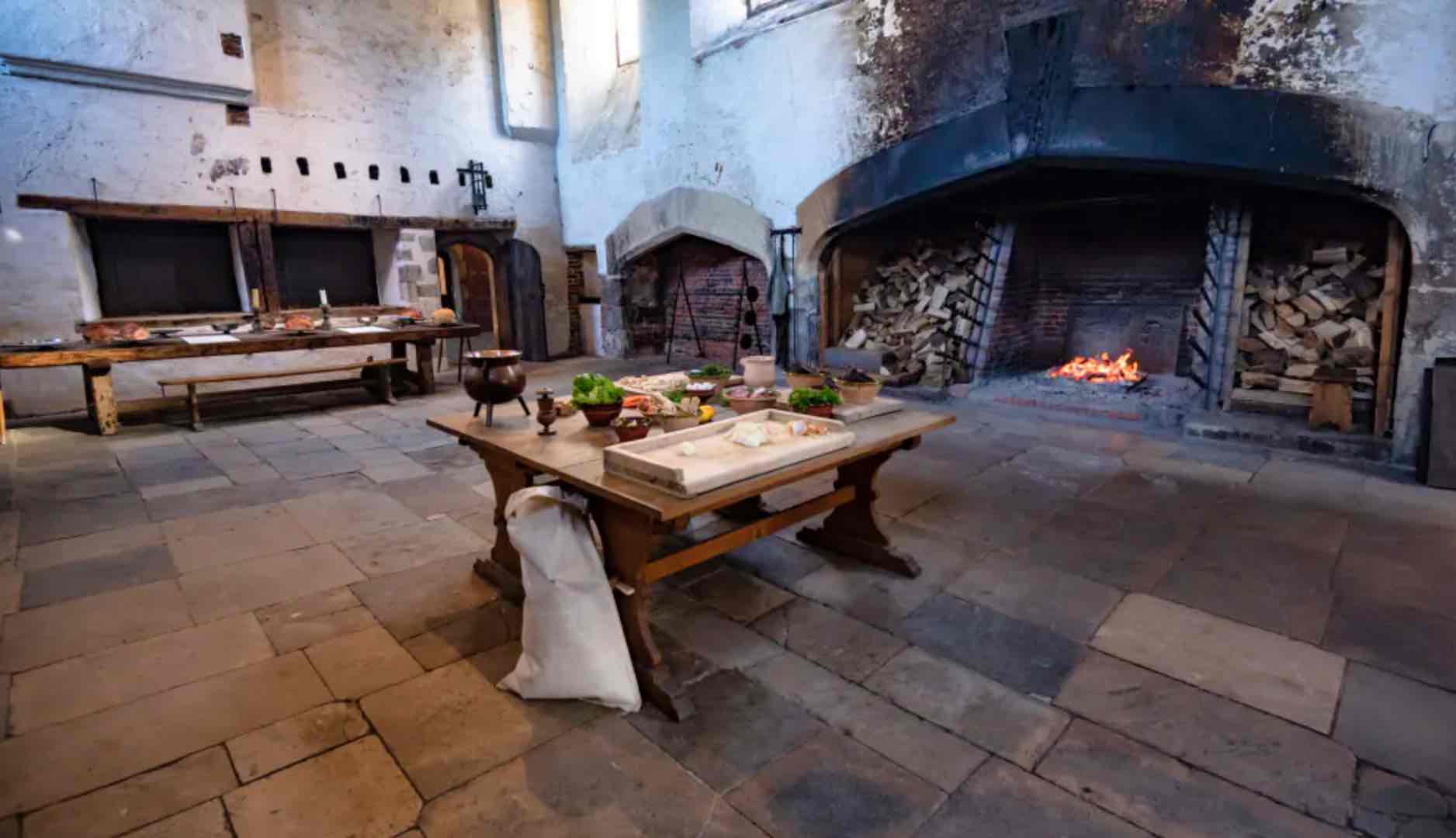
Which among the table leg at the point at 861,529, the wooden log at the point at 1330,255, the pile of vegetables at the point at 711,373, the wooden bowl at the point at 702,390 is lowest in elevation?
the table leg at the point at 861,529

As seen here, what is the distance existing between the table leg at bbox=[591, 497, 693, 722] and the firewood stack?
16.2 feet

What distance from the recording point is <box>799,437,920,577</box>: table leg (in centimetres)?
313

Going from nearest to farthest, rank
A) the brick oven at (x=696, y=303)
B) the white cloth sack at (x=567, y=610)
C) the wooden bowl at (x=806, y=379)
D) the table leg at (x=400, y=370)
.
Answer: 1. the white cloth sack at (x=567, y=610)
2. the wooden bowl at (x=806, y=379)
3. the table leg at (x=400, y=370)
4. the brick oven at (x=696, y=303)

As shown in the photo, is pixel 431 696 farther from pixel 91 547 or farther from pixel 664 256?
pixel 664 256

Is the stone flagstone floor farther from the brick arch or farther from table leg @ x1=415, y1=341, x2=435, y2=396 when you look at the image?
the brick arch

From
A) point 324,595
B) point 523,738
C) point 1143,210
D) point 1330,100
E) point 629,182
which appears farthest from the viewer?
point 629,182

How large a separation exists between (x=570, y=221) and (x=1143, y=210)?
23.1 ft

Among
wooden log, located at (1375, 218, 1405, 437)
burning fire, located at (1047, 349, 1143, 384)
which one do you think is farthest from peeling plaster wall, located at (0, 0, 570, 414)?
wooden log, located at (1375, 218, 1405, 437)

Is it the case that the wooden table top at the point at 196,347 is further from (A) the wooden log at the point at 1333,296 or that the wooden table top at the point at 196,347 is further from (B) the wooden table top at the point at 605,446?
(A) the wooden log at the point at 1333,296

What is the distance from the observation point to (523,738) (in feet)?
6.89

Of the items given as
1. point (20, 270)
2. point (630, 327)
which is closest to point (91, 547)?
point (20, 270)

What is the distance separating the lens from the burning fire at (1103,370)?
21.6 ft

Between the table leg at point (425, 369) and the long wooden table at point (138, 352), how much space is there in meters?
0.30

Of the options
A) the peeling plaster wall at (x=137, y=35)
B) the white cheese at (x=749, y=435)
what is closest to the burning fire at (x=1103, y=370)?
the white cheese at (x=749, y=435)
